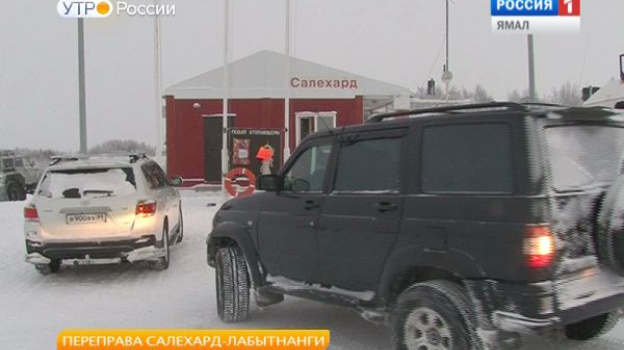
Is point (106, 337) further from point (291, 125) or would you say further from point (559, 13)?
point (291, 125)

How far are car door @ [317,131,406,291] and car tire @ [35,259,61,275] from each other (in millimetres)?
5181

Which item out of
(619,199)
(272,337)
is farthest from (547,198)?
(272,337)

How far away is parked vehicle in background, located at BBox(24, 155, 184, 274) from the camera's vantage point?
8.41 meters

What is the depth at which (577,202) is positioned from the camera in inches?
163

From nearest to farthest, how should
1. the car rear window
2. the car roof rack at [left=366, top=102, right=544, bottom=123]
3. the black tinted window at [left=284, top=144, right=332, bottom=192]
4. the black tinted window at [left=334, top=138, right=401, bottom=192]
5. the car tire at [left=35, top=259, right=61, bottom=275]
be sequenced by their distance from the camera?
1. the car roof rack at [left=366, top=102, right=544, bottom=123]
2. the black tinted window at [left=334, top=138, right=401, bottom=192]
3. the black tinted window at [left=284, top=144, right=332, bottom=192]
4. the car rear window
5. the car tire at [left=35, top=259, right=61, bottom=275]

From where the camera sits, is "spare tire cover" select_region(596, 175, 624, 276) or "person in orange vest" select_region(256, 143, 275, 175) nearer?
"spare tire cover" select_region(596, 175, 624, 276)

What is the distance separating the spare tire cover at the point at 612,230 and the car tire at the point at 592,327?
1.16 meters

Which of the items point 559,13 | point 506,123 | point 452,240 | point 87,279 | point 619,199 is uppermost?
point 559,13

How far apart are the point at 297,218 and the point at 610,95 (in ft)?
26.3

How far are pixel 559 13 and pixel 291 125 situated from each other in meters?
9.95

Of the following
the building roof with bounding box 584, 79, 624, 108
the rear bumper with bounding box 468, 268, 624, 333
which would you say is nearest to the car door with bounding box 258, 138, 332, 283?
the rear bumper with bounding box 468, 268, 624, 333

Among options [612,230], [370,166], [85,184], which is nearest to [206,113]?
[85,184]

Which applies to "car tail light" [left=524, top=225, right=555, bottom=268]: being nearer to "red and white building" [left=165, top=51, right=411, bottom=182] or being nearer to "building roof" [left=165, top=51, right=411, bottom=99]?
"red and white building" [left=165, top=51, right=411, bottom=182]

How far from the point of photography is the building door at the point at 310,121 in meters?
22.4
